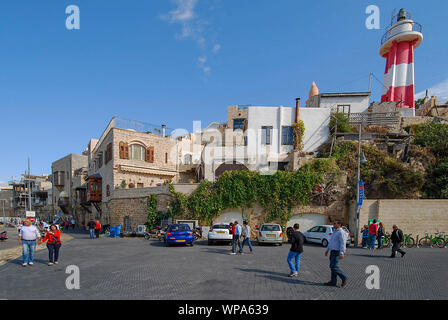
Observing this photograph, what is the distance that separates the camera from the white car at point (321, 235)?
15.7 meters

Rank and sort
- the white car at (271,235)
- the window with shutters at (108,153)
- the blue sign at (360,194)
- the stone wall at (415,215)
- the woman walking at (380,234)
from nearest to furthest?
1. the woman walking at (380,234)
2. the white car at (271,235)
3. the blue sign at (360,194)
4. the stone wall at (415,215)
5. the window with shutters at (108,153)

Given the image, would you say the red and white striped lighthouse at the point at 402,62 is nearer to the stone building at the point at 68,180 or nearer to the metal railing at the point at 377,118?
the metal railing at the point at 377,118

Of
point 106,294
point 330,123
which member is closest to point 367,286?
point 106,294

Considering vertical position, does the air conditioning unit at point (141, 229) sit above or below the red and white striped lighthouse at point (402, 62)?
below

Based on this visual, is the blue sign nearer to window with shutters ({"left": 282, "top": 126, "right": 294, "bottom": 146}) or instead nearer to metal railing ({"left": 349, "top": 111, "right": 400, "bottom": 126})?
window with shutters ({"left": 282, "top": 126, "right": 294, "bottom": 146})

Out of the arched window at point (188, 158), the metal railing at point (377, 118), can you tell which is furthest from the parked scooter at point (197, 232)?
the arched window at point (188, 158)

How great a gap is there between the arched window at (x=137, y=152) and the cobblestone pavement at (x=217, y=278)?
16174 mm

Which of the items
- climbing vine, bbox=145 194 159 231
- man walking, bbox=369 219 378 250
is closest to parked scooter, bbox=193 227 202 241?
climbing vine, bbox=145 194 159 231

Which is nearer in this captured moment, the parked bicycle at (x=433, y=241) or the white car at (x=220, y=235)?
the parked bicycle at (x=433, y=241)

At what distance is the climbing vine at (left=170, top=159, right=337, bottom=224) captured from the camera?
767 inches

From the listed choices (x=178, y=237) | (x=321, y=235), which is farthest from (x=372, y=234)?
(x=178, y=237)

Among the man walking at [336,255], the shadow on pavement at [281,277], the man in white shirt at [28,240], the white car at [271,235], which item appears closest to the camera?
the man walking at [336,255]

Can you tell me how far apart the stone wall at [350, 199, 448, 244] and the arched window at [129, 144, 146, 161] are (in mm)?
22657

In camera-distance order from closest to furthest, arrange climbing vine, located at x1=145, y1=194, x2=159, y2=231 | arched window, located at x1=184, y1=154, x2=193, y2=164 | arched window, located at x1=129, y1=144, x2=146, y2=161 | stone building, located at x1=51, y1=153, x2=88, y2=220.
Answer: climbing vine, located at x1=145, y1=194, x2=159, y2=231
arched window, located at x1=129, y1=144, x2=146, y2=161
stone building, located at x1=51, y1=153, x2=88, y2=220
arched window, located at x1=184, y1=154, x2=193, y2=164
